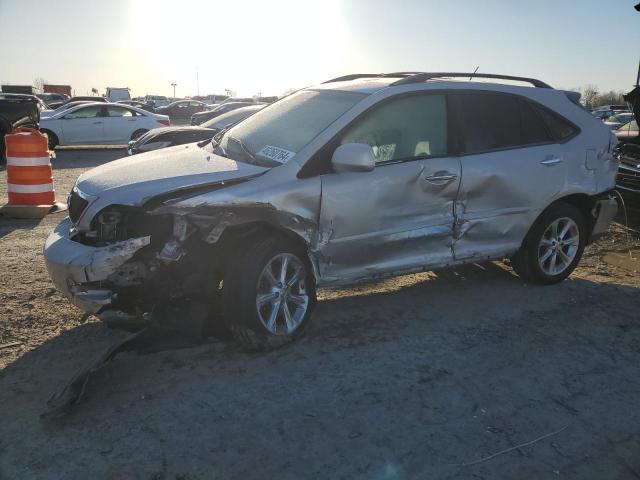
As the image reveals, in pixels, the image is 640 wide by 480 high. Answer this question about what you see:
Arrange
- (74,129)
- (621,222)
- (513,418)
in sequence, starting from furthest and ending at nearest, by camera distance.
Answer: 1. (74,129)
2. (621,222)
3. (513,418)

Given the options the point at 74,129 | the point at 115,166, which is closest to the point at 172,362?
the point at 115,166

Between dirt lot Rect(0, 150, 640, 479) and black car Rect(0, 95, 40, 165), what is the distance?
9170 millimetres

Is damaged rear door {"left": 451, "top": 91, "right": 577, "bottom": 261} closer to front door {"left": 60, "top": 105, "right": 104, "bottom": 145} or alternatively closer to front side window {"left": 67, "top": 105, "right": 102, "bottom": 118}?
front door {"left": 60, "top": 105, "right": 104, "bottom": 145}

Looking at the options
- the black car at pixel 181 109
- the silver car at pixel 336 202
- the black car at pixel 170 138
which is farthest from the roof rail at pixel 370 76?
the black car at pixel 181 109

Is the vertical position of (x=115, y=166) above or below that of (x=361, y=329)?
above

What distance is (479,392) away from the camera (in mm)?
3621

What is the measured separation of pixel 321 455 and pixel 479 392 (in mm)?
1173

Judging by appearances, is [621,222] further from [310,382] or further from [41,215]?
[41,215]

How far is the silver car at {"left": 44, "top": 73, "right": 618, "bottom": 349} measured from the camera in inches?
151

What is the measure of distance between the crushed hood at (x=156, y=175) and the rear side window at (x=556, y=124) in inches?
111

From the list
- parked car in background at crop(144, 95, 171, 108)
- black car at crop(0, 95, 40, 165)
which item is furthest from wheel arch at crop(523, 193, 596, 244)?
parked car in background at crop(144, 95, 171, 108)

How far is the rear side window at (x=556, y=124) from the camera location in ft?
17.9

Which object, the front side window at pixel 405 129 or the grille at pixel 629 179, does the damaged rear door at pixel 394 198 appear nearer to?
the front side window at pixel 405 129

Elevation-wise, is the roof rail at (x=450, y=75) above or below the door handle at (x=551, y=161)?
above
